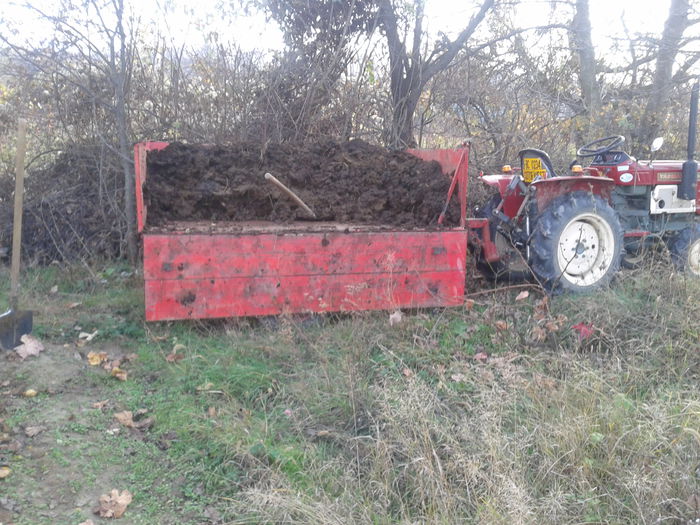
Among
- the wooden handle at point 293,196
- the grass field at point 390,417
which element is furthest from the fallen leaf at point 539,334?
the wooden handle at point 293,196

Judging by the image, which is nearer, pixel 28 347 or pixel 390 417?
pixel 390 417

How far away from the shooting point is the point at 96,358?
4.72 metres

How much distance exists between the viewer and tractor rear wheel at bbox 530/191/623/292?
17.9 ft

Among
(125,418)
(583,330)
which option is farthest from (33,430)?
(583,330)

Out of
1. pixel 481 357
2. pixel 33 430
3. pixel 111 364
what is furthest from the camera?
pixel 111 364

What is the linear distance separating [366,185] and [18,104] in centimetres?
435

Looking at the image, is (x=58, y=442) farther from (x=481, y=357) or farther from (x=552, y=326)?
(x=552, y=326)

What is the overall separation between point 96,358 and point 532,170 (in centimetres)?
398

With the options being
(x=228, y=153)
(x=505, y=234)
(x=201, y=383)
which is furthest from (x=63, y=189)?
(x=505, y=234)

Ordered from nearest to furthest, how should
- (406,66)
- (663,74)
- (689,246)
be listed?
(689,246) < (406,66) < (663,74)

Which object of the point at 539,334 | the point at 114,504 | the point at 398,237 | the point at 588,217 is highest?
the point at 588,217

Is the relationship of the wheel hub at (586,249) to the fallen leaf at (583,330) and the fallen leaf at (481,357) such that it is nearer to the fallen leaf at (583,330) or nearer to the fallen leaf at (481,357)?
the fallen leaf at (583,330)

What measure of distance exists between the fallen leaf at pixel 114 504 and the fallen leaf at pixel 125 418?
2.35 feet

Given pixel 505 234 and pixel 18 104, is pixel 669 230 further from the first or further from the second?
pixel 18 104
